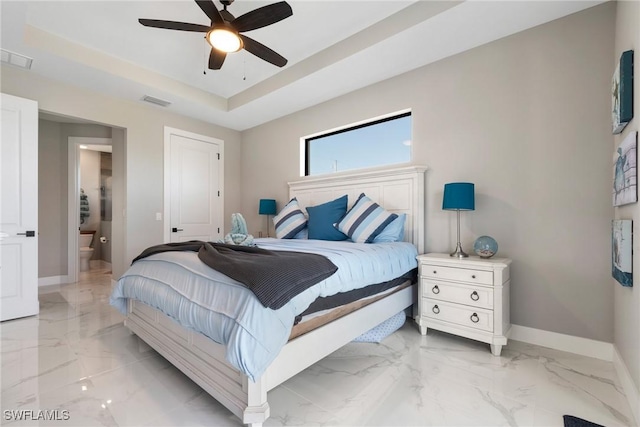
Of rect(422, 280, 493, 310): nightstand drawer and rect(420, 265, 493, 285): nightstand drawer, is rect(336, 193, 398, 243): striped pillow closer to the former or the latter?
rect(420, 265, 493, 285): nightstand drawer

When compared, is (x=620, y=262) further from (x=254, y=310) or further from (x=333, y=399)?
(x=254, y=310)

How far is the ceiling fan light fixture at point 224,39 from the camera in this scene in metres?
2.07

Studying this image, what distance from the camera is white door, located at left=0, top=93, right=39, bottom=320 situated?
2855 millimetres

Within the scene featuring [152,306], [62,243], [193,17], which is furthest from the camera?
[62,243]

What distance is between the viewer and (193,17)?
2518 millimetres

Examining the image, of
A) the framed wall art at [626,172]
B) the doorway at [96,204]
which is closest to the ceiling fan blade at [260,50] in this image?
the framed wall art at [626,172]

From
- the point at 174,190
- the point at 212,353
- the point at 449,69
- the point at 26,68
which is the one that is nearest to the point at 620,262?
the point at 449,69

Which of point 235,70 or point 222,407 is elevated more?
point 235,70

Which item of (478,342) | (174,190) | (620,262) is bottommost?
(478,342)

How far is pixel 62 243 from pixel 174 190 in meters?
2.30

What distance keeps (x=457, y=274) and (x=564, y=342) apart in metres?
0.91

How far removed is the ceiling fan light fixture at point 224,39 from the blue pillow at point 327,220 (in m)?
1.77

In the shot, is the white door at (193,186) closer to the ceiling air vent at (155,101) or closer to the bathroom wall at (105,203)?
the ceiling air vent at (155,101)

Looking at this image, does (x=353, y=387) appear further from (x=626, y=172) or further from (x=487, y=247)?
(x=626, y=172)
